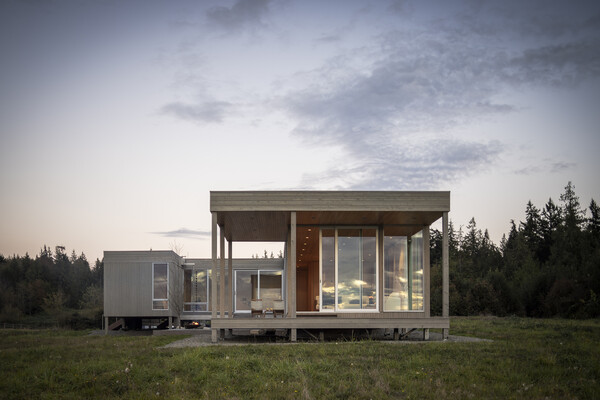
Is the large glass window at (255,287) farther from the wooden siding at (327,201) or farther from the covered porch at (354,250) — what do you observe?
the wooden siding at (327,201)

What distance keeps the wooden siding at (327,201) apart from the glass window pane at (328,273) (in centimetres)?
222

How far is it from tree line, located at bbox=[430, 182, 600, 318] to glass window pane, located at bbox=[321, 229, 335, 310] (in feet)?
65.8

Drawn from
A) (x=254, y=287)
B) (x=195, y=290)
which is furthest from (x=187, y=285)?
(x=254, y=287)

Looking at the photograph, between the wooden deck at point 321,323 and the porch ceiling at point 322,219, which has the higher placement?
the porch ceiling at point 322,219

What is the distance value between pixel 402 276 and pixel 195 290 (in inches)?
594

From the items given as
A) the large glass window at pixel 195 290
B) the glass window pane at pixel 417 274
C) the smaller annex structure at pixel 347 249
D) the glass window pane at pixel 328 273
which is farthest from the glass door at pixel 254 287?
the glass window pane at pixel 417 274

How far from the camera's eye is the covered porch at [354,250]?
1433 cm

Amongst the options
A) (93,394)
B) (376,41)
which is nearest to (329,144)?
(376,41)

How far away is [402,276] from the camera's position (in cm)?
1631

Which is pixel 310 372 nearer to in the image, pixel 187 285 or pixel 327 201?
pixel 327 201

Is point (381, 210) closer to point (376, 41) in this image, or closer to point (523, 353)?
point (523, 353)

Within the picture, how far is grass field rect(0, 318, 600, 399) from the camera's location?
9094 millimetres

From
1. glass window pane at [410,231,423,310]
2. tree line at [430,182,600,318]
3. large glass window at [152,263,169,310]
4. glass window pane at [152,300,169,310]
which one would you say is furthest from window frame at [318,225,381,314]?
tree line at [430,182,600,318]

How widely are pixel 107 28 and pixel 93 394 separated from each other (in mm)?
13461
